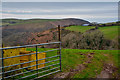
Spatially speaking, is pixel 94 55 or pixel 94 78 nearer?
pixel 94 78

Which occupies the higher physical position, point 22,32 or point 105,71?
point 22,32

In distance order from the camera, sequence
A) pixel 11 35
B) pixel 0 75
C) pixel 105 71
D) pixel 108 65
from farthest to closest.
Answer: pixel 108 65 → pixel 105 71 → pixel 11 35 → pixel 0 75

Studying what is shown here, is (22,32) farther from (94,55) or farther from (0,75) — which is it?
(94,55)

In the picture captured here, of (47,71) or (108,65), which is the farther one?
(108,65)

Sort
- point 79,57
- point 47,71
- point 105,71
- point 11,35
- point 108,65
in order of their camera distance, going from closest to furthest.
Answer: point 11,35, point 47,71, point 105,71, point 108,65, point 79,57

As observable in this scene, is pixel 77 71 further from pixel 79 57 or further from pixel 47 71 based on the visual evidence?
pixel 79 57

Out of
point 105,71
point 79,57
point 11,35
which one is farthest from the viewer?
point 79,57

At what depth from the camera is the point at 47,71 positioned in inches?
249

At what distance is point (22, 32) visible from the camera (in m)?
6.07

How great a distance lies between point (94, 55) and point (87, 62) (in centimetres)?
130

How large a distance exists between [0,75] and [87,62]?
3990mm

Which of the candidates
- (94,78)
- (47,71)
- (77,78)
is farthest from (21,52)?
(94,78)

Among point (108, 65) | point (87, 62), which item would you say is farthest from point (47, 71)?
point (108, 65)

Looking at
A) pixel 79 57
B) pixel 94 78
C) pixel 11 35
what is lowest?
pixel 94 78
